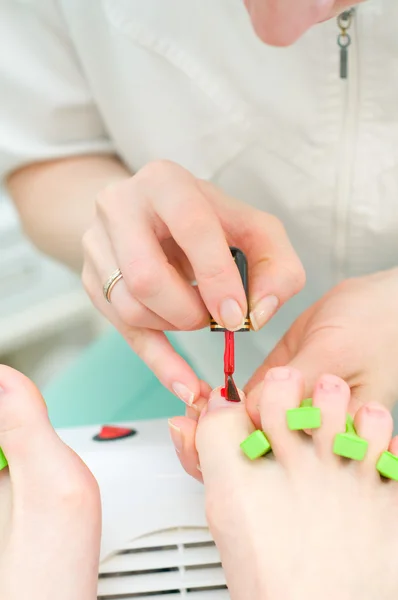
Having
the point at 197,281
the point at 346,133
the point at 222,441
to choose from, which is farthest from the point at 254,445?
the point at 346,133

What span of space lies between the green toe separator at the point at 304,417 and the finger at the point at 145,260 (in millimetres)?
109

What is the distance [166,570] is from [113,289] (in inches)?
9.0

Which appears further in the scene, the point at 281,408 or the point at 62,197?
the point at 62,197

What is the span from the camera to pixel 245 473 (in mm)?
499

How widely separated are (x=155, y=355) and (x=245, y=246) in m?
0.12

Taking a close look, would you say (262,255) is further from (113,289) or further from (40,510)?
(40,510)

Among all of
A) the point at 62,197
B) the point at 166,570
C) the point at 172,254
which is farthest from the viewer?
the point at 62,197

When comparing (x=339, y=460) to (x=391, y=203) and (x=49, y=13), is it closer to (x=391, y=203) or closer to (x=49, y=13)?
(x=391, y=203)

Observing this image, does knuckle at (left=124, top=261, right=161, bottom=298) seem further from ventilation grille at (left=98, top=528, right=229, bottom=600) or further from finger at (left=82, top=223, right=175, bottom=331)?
ventilation grille at (left=98, top=528, right=229, bottom=600)

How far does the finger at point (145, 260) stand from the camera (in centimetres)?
50

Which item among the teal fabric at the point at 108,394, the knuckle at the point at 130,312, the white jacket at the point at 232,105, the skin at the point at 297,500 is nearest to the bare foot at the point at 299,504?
the skin at the point at 297,500

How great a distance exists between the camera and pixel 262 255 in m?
0.53

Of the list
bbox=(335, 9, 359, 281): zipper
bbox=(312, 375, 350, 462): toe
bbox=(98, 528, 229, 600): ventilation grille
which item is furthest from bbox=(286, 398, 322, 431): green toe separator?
bbox=(335, 9, 359, 281): zipper

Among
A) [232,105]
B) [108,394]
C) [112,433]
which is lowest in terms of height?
[108,394]
